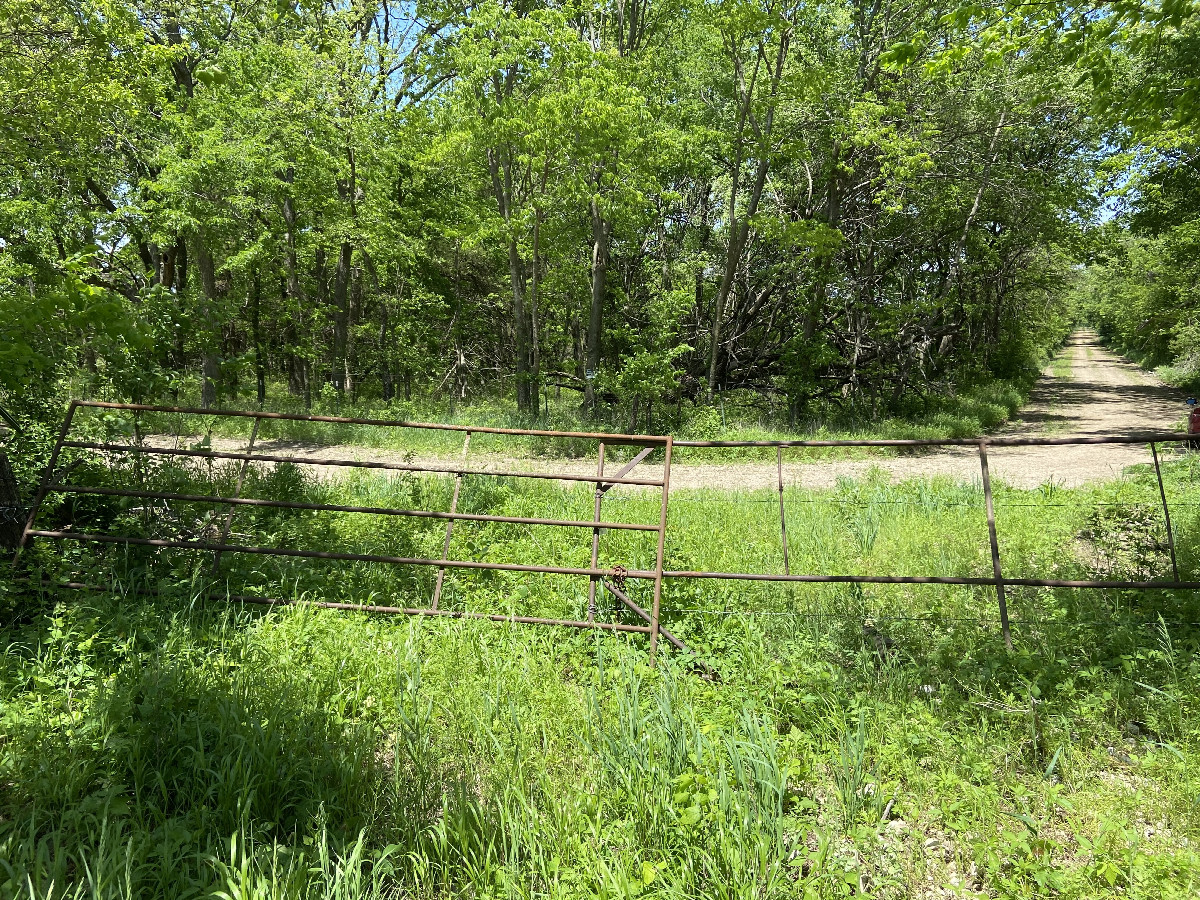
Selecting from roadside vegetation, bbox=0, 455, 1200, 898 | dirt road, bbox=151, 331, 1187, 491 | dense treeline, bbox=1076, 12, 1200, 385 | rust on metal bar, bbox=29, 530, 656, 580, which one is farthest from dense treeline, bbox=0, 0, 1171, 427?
roadside vegetation, bbox=0, 455, 1200, 898

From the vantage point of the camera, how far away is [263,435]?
15.7 metres

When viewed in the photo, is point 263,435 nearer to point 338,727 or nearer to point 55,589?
point 55,589

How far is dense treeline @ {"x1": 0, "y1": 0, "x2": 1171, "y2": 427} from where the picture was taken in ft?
47.1

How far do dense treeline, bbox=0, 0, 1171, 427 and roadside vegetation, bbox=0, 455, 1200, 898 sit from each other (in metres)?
7.16

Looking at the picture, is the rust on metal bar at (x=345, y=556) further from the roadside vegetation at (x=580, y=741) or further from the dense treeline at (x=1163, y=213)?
the dense treeline at (x=1163, y=213)

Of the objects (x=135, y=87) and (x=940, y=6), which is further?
(x=940, y=6)

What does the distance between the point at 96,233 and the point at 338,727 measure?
18356 mm

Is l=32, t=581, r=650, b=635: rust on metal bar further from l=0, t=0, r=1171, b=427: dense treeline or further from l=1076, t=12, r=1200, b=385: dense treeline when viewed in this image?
l=1076, t=12, r=1200, b=385: dense treeline

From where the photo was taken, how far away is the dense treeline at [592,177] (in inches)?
565

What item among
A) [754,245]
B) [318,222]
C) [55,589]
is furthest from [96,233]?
[754,245]

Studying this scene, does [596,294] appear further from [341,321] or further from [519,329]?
[341,321]

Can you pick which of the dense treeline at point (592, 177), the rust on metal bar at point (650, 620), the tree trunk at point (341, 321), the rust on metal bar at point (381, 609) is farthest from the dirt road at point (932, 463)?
the rust on metal bar at point (650, 620)

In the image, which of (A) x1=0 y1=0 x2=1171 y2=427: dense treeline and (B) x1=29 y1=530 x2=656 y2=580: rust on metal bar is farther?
(A) x1=0 y1=0 x2=1171 y2=427: dense treeline

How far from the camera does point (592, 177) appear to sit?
15.4 metres
